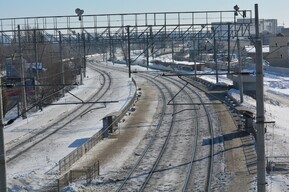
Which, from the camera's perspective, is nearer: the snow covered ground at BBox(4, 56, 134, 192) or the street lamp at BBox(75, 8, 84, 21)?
the snow covered ground at BBox(4, 56, 134, 192)

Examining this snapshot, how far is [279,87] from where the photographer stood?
51750 millimetres

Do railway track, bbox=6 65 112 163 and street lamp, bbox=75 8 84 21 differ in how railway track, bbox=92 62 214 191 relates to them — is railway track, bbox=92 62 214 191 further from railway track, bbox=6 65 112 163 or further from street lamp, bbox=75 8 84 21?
street lamp, bbox=75 8 84 21

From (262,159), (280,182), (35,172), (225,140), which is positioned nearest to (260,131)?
(262,159)

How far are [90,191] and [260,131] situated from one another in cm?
691

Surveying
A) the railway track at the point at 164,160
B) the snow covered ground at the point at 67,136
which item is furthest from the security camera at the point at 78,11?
the railway track at the point at 164,160

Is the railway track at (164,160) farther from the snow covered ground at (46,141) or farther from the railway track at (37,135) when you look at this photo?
the railway track at (37,135)

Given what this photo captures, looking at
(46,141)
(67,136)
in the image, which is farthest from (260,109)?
(67,136)

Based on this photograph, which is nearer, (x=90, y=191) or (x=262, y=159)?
(x=262, y=159)

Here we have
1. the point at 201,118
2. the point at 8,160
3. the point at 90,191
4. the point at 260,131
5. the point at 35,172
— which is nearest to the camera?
the point at 260,131

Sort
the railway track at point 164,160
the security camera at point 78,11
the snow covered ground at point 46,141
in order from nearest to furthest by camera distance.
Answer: the railway track at point 164,160
the snow covered ground at point 46,141
the security camera at point 78,11

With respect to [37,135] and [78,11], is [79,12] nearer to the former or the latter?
[78,11]

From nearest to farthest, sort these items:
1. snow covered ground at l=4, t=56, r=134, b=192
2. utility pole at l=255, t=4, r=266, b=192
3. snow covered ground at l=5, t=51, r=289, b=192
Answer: utility pole at l=255, t=4, r=266, b=192, snow covered ground at l=5, t=51, r=289, b=192, snow covered ground at l=4, t=56, r=134, b=192

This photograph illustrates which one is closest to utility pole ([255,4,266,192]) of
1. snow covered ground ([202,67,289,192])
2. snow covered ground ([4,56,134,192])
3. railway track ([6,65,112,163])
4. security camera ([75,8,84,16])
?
snow covered ground ([202,67,289,192])

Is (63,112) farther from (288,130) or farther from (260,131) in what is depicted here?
(260,131)
